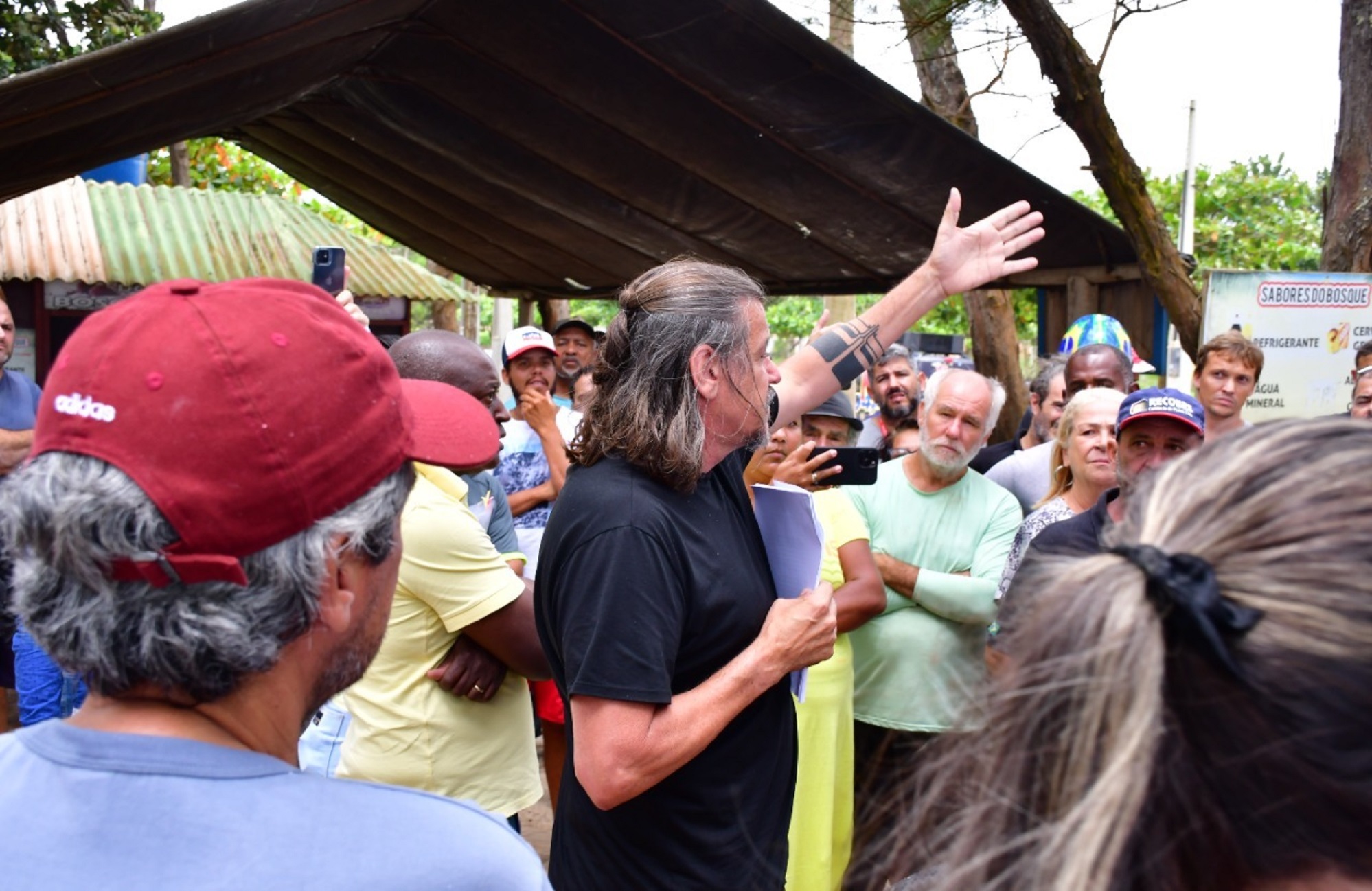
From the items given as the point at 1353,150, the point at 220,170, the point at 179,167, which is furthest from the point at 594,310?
the point at 1353,150

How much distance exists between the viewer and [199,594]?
3.24 ft

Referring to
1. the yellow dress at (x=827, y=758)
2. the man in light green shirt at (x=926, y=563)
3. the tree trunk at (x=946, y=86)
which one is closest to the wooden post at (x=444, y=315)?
the tree trunk at (x=946, y=86)

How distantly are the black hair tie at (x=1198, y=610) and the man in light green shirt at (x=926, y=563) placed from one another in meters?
2.77

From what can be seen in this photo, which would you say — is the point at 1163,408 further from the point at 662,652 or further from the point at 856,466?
the point at 662,652

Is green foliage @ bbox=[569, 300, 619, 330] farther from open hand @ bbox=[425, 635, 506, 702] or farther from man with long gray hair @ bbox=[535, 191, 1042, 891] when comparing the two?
man with long gray hair @ bbox=[535, 191, 1042, 891]

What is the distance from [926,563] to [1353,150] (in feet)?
11.4

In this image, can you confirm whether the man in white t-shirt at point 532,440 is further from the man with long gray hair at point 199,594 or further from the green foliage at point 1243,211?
the green foliage at point 1243,211

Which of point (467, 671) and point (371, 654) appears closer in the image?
point (371, 654)

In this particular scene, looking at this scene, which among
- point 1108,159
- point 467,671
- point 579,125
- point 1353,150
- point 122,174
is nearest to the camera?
point 467,671

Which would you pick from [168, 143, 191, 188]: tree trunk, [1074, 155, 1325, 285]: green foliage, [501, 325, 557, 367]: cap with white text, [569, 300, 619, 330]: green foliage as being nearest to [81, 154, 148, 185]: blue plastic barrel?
[168, 143, 191, 188]: tree trunk

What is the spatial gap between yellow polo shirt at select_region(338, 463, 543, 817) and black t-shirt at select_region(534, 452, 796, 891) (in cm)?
42

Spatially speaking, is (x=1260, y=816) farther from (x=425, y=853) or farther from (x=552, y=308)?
(x=552, y=308)

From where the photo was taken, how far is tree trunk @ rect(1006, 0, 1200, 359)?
16.3ft

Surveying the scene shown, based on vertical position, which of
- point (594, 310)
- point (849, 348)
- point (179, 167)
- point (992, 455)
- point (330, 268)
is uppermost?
point (179, 167)
